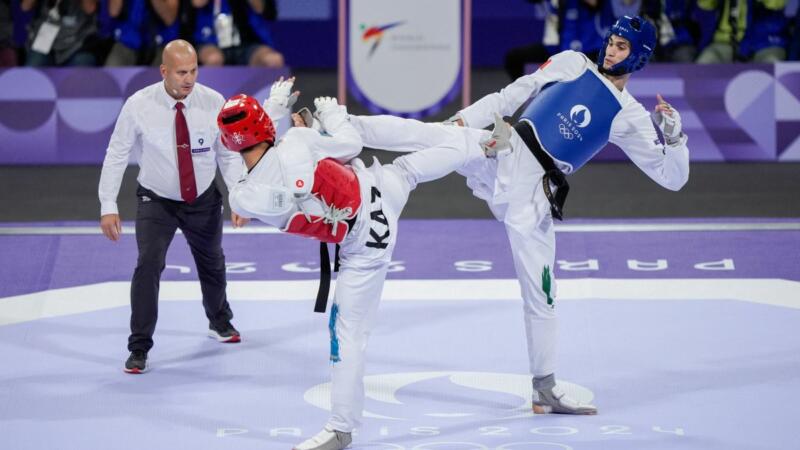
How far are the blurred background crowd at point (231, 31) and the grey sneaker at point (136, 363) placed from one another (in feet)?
20.5

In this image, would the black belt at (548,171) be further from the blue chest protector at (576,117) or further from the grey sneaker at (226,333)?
the grey sneaker at (226,333)

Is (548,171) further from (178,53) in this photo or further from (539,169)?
(178,53)

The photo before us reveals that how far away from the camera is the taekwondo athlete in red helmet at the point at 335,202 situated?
18.8 feet

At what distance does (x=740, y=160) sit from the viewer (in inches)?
516

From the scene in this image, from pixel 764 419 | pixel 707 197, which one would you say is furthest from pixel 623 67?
pixel 707 197

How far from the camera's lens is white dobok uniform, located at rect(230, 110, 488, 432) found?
5738 millimetres

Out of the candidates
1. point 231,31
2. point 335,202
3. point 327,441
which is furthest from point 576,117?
point 231,31

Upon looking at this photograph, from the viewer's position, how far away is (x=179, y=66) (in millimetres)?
7141

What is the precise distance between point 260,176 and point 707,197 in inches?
271

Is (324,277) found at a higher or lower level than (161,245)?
higher

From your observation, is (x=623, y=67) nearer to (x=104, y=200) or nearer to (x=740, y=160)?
(x=104, y=200)

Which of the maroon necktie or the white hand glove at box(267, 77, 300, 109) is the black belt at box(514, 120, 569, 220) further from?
the maroon necktie

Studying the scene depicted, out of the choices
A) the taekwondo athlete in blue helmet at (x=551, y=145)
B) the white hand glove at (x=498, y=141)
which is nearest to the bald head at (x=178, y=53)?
the taekwondo athlete in blue helmet at (x=551, y=145)

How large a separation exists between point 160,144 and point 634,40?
105 inches
